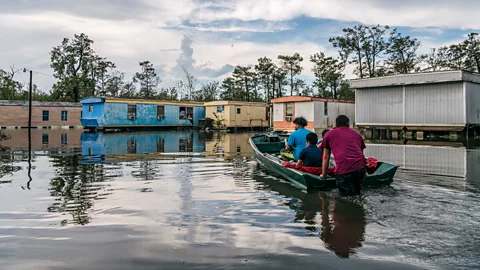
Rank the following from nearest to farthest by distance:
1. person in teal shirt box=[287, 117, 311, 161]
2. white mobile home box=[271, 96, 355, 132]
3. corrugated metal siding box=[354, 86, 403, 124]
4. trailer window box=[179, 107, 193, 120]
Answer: person in teal shirt box=[287, 117, 311, 161] → corrugated metal siding box=[354, 86, 403, 124] → white mobile home box=[271, 96, 355, 132] → trailer window box=[179, 107, 193, 120]

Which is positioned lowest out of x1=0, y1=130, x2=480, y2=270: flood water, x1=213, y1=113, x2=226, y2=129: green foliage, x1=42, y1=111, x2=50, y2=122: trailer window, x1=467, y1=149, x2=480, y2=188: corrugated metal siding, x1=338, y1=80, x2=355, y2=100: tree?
x1=0, y1=130, x2=480, y2=270: flood water

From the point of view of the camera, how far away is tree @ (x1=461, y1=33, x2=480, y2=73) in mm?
28969

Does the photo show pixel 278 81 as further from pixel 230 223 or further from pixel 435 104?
pixel 230 223

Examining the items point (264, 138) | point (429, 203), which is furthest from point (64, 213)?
point (264, 138)

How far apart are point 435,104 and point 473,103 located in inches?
72.6

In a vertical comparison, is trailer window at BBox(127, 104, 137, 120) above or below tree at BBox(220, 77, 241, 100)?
below

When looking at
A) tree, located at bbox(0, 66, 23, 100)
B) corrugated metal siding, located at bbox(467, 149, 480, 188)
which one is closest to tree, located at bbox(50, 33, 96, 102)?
tree, located at bbox(0, 66, 23, 100)

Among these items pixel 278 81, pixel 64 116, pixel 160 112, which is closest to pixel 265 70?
pixel 278 81

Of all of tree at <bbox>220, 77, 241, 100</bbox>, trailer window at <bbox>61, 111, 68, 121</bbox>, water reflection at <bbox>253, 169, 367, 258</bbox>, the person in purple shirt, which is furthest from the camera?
tree at <bbox>220, 77, 241, 100</bbox>

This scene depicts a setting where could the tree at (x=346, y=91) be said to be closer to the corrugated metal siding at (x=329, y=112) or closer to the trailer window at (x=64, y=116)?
the corrugated metal siding at (x=329, y=112)

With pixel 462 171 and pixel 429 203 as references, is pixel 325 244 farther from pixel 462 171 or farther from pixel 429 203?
pixel 462 171

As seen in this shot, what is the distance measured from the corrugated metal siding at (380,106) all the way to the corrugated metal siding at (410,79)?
53 cm

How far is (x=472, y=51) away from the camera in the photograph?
29172mm

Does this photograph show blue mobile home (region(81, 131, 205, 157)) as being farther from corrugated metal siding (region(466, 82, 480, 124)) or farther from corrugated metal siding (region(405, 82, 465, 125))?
corrugated metal siding (region(466, 82, 480, 124))
